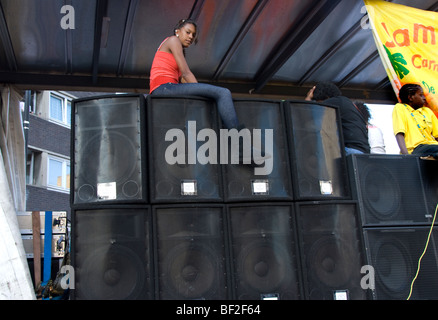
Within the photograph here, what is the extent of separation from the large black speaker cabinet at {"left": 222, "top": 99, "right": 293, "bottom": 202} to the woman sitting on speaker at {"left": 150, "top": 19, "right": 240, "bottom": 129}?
0.18 meters

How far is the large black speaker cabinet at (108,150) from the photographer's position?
8.09 ft

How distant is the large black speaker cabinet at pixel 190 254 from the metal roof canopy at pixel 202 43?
2.19 m

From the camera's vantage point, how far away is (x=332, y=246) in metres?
2.64

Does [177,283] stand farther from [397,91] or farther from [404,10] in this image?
[404,10]

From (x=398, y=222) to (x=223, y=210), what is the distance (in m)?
1.12

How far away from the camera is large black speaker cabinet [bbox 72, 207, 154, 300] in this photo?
2328 mm

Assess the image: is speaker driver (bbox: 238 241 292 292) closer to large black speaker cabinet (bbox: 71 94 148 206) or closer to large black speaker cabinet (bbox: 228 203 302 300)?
large black speaker cabinet (bbox: 228 203 302 300)

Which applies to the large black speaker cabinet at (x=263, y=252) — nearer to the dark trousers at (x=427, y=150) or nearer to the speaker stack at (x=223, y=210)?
the speaker stack at (x=223, y=210)

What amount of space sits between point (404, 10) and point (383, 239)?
7.93ft

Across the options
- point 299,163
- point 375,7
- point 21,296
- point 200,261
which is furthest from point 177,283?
point 375,7

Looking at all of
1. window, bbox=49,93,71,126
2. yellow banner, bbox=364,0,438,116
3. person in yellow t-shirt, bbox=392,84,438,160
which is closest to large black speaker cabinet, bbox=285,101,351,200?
person in yellow t-shirt, bbox=392,84,438,160

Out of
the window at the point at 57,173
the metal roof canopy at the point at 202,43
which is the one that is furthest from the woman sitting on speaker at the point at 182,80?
the window at the point at 57,173
